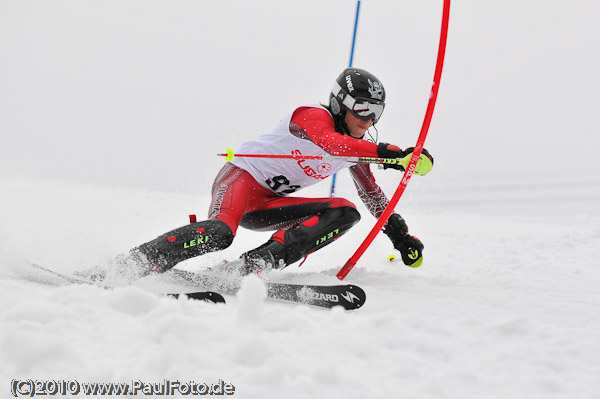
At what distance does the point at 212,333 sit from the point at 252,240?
395cm

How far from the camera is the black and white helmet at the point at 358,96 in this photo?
10.4 feet

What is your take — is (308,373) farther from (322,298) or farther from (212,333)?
(322,298)

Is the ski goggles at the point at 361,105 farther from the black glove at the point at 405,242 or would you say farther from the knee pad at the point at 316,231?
the black glove at the point at 405,242

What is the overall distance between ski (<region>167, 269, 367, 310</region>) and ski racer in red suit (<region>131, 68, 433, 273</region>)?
0.44 ft

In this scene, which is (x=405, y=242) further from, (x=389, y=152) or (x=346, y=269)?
(x=389, y=152)

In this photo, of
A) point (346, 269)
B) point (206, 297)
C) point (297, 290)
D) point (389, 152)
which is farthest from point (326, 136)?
point (206, 297)

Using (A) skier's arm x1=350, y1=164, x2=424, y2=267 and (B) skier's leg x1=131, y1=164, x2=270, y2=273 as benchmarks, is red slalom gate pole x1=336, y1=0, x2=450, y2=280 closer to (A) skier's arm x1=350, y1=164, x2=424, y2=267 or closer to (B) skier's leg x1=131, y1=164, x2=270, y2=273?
(A) skier's arm x1=350, y1=164, x2=424, y2=267

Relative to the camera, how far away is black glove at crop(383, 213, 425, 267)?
341cm

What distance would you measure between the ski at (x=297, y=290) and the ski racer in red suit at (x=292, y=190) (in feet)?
0.44

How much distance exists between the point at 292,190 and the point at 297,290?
1079 millimetres

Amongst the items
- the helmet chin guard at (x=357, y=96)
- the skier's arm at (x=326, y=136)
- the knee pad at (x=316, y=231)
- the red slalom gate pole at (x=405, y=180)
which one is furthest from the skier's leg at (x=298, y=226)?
the helmet chin guard at (x=357, y=96)

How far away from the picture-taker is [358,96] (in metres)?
3.16

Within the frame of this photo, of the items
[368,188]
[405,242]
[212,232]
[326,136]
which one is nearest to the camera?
[212,232]

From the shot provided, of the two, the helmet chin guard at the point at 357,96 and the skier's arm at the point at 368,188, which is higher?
the helmet chin guard at the point at 357,96
